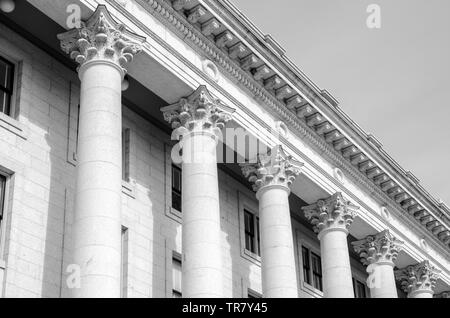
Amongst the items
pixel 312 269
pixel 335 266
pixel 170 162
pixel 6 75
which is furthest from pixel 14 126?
pixel 312 269

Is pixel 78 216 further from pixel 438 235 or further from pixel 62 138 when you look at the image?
pixel 438 235

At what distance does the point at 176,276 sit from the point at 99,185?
28.4ft

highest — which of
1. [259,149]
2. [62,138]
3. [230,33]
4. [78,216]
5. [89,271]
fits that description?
[230,33]

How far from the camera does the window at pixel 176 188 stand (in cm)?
3391

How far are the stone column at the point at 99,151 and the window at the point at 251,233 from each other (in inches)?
488

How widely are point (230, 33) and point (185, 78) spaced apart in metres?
3.02

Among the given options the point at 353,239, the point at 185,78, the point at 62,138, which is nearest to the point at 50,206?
the point at 62,138

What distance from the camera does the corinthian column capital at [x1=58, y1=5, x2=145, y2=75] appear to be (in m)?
27.3

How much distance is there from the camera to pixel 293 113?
123 ft

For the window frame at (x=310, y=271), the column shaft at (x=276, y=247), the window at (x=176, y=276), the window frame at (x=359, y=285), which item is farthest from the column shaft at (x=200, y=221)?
the window frame at (x=359, y=285)

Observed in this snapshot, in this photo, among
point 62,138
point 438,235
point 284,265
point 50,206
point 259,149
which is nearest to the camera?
point 50,206

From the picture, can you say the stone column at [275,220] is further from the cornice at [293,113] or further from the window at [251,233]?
the window at [251,233]

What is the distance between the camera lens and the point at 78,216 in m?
24.3

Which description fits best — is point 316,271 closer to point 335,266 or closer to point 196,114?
point 335,266
